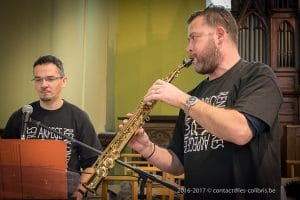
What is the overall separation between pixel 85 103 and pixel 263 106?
197cm

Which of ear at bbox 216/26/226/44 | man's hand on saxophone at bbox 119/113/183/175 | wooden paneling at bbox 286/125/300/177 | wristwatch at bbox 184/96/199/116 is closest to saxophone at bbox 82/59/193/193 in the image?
man's hand on saxophone at bbox 119/113/183/175

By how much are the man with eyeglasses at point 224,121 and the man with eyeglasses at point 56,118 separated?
0.44 m

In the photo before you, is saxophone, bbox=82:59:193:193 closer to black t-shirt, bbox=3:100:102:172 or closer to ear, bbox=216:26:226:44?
ear, bbox=216:26:226:44

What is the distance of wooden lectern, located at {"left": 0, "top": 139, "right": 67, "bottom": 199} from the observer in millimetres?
1135

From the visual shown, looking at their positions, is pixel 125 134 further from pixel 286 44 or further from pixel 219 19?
pixel 286 44

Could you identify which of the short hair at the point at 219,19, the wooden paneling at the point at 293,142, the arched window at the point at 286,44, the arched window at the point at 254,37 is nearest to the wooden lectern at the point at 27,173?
the short hair at the point at 219,19

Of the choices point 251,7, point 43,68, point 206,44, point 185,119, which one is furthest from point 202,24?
point 251,7

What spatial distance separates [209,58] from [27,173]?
0.79 meters

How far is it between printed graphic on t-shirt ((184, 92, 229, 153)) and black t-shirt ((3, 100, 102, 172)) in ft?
1.68

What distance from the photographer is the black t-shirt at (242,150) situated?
1.35 metres

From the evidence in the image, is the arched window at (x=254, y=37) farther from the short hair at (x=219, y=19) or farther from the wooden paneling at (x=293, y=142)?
the short hair at (x=219, y=19)

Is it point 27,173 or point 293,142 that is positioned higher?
point 27,173

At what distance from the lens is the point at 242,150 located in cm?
140

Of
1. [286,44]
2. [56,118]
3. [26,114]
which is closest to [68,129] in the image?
[56,118]
